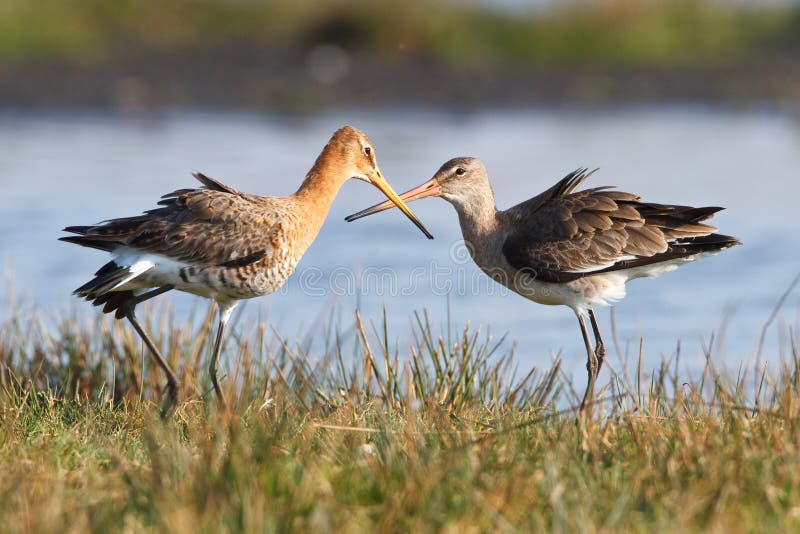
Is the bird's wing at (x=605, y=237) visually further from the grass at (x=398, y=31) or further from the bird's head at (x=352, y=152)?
the grass at (x=398, y=31)

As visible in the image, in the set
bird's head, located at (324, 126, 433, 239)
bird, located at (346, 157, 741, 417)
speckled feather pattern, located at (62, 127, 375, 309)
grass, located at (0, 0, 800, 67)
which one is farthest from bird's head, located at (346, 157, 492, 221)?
grass, located at (0, 0, 800, 67)

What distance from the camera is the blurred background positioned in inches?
480

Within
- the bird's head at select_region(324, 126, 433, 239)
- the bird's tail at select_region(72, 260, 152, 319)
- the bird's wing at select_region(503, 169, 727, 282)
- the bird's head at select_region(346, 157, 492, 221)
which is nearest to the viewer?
the bird's tail at select_region(72, 260, 152, 319)

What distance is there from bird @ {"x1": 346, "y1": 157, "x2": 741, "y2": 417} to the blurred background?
2.15 m

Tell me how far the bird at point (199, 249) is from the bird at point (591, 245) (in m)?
1.33

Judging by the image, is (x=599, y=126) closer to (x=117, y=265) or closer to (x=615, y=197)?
(x=615, y=197)

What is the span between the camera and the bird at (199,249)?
6.77 m

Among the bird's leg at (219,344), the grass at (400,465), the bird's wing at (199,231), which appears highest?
the bird's wing at (199,231)

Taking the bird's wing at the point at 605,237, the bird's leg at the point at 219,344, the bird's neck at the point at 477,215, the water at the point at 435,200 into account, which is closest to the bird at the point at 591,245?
the bird's wing at the point at 605,237

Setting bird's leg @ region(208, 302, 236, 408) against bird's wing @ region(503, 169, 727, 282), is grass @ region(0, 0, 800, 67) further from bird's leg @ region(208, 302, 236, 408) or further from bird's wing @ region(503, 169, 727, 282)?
bird's wing @ region(503, 169, 727, 282)

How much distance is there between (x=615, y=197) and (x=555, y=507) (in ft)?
11.7

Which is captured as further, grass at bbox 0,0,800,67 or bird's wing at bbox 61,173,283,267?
grass at bbox 0,0,800,67

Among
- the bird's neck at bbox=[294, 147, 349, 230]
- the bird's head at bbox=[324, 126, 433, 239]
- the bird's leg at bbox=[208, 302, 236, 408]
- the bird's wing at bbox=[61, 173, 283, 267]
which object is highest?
the bird's head at bbox=[324, 126, 433, 239]

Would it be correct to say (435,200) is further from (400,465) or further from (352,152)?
(400,465)
